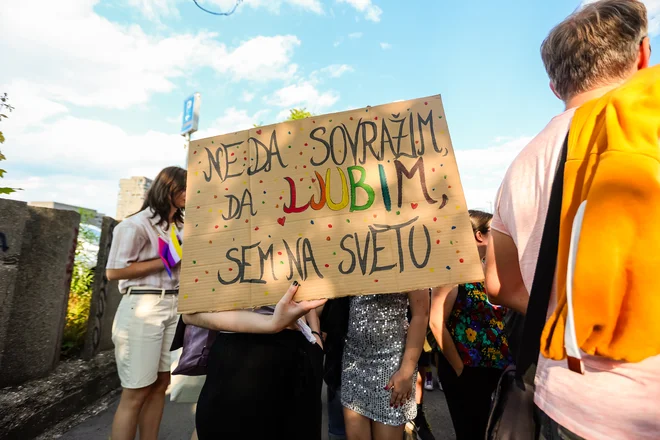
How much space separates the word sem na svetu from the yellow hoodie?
1.79ft

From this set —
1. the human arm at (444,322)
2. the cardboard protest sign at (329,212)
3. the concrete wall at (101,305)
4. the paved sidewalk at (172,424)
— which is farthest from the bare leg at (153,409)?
the human arm at (444,322)

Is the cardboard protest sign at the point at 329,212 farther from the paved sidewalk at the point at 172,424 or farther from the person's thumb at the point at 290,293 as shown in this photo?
the paved sidewalk at the point at 172,424

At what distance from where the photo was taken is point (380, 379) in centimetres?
186

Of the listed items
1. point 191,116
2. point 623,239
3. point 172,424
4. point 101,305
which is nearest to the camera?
point 623,239

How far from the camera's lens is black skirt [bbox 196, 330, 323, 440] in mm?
1326

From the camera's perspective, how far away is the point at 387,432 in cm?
180

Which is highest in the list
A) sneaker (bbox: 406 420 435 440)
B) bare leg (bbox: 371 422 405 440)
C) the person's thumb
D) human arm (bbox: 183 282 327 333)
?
the person's thumb

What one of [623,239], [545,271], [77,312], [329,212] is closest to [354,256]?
[329,212]

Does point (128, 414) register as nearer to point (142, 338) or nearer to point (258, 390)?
point (142, 338)

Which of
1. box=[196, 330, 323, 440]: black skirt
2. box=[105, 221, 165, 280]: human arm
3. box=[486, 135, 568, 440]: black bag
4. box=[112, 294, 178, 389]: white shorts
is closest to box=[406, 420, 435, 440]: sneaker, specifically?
box=[196, 330, 323, 440]: black skirt

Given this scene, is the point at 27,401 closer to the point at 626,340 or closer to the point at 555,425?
the point at 555,425

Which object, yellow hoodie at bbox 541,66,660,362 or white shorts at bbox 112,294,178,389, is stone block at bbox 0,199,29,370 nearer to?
white shorts at bbox 112,294,178,389

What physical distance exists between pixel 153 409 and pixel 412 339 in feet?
6.25

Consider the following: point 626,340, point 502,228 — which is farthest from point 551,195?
point 626,340
